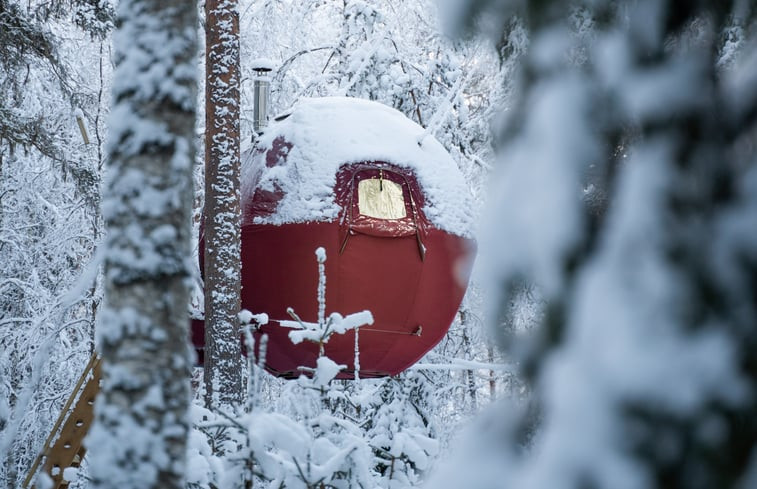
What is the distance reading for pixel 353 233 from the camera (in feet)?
22.5

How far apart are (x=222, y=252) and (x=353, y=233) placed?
109 cm

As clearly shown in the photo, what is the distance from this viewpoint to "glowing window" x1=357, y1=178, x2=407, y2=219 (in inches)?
277

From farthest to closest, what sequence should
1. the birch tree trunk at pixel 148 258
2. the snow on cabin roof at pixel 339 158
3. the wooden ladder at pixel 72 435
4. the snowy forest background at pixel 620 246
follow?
the snow on cabin roof at pixel 339 158 < the wooden ladder at pixel 72 435 < the birch tree trunk at pixel 148 258 < the snowy forest background at pixel 620 246

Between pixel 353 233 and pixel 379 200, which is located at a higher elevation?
pixel 379 200

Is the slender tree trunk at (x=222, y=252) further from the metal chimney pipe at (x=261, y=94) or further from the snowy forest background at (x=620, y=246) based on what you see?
the snowy forest background at (x=620, y=246)

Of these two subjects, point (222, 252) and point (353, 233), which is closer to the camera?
point (222, 252)

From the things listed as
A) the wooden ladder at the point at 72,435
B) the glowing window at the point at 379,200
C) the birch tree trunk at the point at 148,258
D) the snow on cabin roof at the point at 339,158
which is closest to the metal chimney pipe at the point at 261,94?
the snow on cabin roof at the point at 339,158

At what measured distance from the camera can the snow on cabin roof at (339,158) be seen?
6.96 meters

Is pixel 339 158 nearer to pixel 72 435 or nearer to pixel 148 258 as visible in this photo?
pixel 72 435

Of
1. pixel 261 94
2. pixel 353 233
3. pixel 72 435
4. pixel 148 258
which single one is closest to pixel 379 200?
pixel 353 233

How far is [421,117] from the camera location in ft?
40.5

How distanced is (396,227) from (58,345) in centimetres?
A: 796

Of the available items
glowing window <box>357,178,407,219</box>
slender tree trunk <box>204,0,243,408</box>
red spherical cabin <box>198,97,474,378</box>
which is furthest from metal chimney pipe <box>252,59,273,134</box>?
glowing window <box>357,178,407,219</box>

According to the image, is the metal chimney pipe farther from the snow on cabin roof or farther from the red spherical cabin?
the red spherical cabin
